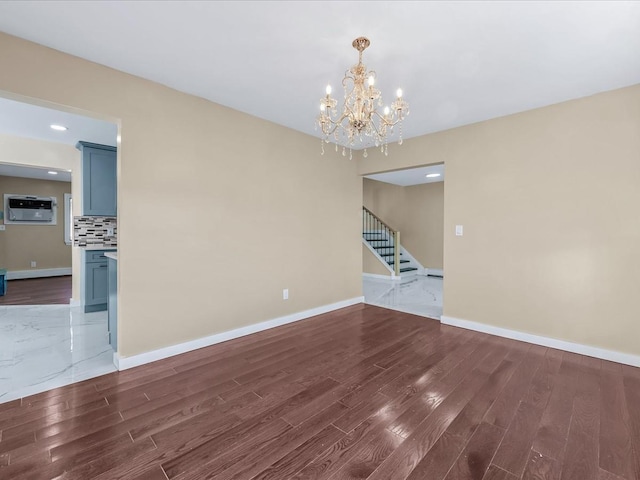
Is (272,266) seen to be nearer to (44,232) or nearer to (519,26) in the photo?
(519,26)

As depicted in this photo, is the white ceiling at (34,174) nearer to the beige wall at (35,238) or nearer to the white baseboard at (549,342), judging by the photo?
the beige wall at (35,238)

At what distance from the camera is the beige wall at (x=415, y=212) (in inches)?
306

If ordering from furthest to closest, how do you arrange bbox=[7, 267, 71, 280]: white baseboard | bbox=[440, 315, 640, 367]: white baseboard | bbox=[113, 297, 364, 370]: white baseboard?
bbox=[7, 267, 71, 280]: white baseboard → bbox=[440, 315, 640, 367]: white baseboard → bbox=[113, 297, 364, 370]: white baseboard

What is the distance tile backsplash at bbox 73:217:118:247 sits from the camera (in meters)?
4.43

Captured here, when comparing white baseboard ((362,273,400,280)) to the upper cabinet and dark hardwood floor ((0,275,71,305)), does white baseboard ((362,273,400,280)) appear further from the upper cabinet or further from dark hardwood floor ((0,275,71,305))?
dark hardwood floor ((0,275,71,305))

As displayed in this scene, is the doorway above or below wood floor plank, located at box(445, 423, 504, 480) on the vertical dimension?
above

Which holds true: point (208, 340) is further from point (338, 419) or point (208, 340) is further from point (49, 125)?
point (49, 125)

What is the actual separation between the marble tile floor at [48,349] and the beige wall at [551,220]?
401 centimetres

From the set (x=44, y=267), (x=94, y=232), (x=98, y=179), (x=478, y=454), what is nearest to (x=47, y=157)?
(x=98, y=179)

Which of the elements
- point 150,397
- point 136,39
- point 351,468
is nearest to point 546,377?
point 351,468

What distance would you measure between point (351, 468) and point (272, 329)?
2231 mm

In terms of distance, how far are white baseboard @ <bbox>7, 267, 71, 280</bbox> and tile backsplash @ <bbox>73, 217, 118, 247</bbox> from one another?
419cm

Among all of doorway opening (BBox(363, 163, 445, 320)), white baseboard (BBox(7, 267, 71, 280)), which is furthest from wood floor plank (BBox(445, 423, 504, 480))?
white baseboard (BBox(7, 267, 71, 280))

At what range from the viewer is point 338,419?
74.0 inches
